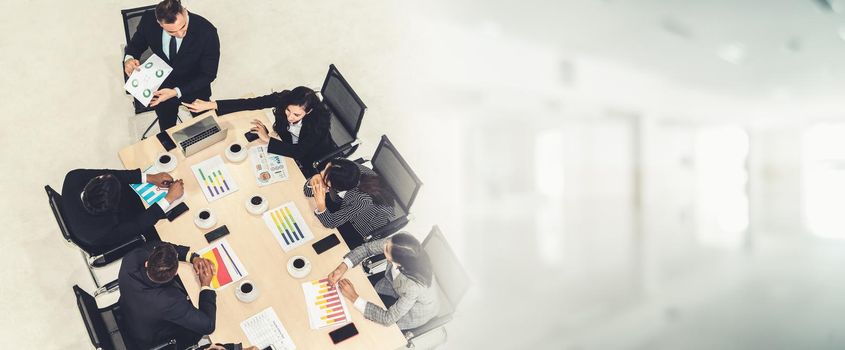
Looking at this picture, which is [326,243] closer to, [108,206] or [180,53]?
[108,206]

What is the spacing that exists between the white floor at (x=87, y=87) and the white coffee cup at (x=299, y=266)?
1.26 meters

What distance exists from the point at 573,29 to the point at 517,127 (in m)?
0.29

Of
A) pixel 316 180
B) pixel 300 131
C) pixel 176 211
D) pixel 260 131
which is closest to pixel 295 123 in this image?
pixel 300 131

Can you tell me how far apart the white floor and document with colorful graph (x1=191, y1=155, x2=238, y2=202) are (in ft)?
3.97

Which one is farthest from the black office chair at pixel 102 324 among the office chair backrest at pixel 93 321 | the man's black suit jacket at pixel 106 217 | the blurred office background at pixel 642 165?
the blurred office background at pixel 642 165

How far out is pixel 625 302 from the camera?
1766 mm

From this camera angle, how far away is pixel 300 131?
368cm

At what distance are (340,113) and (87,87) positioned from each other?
7.10 feet

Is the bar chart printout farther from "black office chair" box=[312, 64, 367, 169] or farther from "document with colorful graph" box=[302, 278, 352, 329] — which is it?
"black office chair" box=[312, 64, 367, 169]

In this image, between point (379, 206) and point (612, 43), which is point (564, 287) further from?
point (379, 206)

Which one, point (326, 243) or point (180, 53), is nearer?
point (326, 243)

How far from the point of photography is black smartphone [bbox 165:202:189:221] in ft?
11.2

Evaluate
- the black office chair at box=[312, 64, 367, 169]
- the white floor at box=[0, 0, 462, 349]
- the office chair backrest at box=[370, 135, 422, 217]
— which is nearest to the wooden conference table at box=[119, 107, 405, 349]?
the black office chair at box=[312, 64, 367, 169]

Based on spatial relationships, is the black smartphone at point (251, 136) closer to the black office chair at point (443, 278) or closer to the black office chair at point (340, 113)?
the black office chair at point (340, 113)
